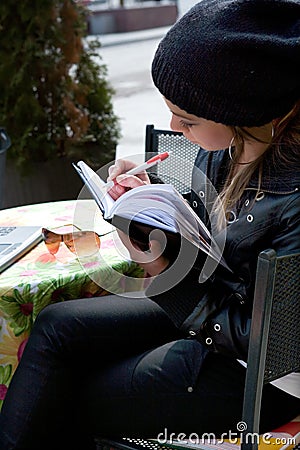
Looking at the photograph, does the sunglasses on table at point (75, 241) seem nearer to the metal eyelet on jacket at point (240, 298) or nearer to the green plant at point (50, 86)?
the metal eyelet on jacket at point (240, 298)

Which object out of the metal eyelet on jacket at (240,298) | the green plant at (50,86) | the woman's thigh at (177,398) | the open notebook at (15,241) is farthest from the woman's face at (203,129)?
the green plant at (50,86)

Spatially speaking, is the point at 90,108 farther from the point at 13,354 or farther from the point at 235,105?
the point at 235,105

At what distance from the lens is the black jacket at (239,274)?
65.8 inches

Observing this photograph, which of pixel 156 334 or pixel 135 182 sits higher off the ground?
pixel 135 182

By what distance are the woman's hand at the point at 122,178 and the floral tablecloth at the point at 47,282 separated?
246 mm

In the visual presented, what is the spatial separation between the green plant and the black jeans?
2669mm

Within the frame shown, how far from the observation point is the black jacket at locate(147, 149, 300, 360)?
Result: 65.8 inches

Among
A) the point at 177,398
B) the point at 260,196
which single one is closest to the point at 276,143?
the point at 260,196

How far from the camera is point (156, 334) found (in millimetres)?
2047

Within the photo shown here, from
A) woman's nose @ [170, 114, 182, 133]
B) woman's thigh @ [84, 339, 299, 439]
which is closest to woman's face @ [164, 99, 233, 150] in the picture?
woman's nose @ [170, 114, 182, 133]

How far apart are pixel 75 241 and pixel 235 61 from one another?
30.3 inches

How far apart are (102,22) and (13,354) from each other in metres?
16.6

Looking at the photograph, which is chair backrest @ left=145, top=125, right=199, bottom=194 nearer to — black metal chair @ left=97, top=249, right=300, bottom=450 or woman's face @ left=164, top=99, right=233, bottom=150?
woman's face @ left=164, top=99, right=233, bottom=150

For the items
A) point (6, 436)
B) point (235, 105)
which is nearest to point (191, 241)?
point (235, 105)
